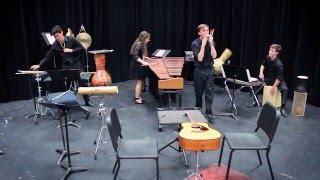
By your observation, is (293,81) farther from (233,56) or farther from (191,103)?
(191,103)

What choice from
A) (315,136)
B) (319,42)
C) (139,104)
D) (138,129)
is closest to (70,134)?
(138,129)

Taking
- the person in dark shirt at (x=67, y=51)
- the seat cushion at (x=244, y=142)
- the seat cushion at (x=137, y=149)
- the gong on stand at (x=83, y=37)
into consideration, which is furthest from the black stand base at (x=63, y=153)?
the gong on stand at (x=83, y=37)

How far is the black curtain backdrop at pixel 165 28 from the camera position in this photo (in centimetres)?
775

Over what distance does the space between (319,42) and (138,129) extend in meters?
4.73

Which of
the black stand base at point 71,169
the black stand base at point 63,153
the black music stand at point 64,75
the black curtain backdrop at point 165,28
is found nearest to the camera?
the black stand base at point 71,169

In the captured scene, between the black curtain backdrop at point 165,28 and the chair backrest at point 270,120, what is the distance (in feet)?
10.4

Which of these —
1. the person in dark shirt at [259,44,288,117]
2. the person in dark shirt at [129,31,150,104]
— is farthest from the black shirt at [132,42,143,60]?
the person in dark shirt at [259,44,288,117]

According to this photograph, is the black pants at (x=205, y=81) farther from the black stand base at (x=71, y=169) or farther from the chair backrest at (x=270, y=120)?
the black stand base at (x=71, y=169)

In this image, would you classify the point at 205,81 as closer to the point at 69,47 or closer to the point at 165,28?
the point at 69,47

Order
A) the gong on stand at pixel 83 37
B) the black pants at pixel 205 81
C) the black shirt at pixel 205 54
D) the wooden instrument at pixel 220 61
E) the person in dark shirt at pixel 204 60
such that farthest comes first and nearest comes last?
the gong on stand at pixel 83 37 < the wooden instrument at pixel 220 61 < the black pants at pixel 205 81 < the black shirt at pixel 205 54 < the person in dark shirt at pixel 204 60

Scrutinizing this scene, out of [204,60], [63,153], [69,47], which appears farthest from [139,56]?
[63,153]

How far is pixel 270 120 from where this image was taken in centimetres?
426

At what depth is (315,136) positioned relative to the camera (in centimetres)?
591

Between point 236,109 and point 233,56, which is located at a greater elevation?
point 233,56
